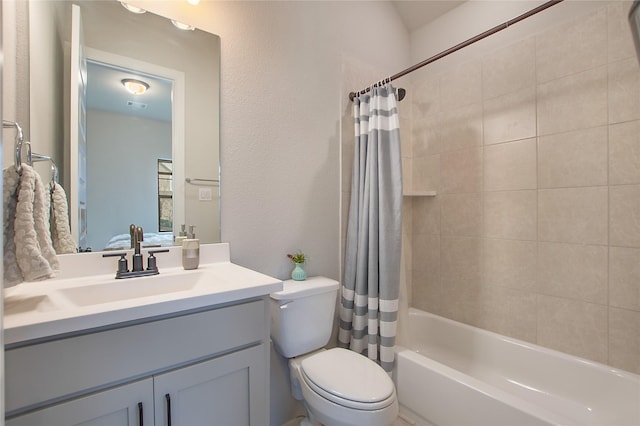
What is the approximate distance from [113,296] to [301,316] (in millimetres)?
789

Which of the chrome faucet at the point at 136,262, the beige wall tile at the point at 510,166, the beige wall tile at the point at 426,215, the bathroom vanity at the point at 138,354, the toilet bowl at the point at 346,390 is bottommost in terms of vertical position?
the toilet bowl at the point at 346,390

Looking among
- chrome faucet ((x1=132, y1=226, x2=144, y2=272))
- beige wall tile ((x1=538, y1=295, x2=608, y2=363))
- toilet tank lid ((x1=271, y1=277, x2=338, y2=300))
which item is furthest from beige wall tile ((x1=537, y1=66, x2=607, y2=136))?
chrome faucet ((x1=132, y1=226, x2=144, y2=272))

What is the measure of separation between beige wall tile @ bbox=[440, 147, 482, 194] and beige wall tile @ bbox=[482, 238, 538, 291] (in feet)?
1.26

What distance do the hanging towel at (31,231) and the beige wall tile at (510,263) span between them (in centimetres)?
214

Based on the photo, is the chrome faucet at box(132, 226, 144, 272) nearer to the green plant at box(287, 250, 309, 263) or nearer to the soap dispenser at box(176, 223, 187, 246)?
the soap dispenser at box(176, 223, 187, 246)

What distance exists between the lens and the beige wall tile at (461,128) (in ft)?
6.43

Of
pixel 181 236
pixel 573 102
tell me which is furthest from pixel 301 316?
pixel 573 102

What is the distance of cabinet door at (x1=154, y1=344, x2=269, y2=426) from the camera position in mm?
857

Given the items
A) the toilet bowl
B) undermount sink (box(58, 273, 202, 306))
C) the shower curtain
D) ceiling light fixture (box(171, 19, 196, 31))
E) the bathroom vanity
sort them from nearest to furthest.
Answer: the bathroom vanity < undermount sink (box(58, 273, 202, 306)) < the toilet bowl < ceiling light fixture (box(171, 19, 196, 31)) < the shower curtain

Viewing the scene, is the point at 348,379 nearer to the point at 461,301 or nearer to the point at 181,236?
the point at 181,236

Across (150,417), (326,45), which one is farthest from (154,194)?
(326,45)

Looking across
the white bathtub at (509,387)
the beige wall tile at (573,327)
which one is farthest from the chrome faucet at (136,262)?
the beige wall tile at (573,327)

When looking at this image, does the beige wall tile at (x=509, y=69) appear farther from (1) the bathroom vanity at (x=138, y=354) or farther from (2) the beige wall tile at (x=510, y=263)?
(1) the bathroom vanity at (x=138, y=354)

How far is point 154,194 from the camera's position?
4.37 feet
